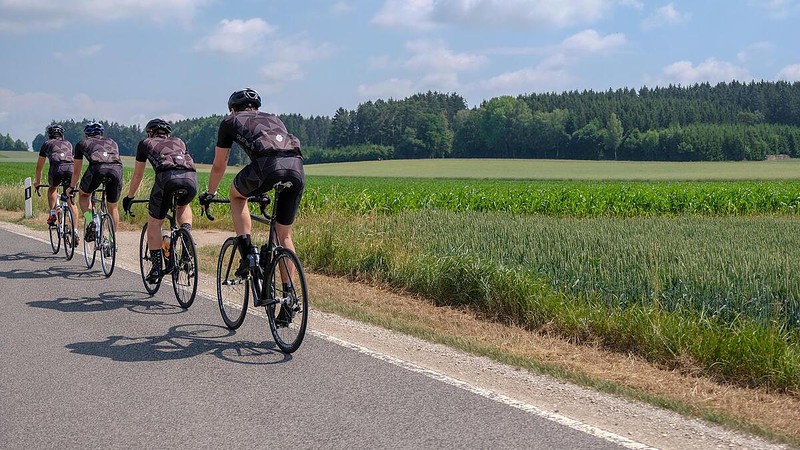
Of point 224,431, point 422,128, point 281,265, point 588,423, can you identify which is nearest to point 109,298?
point 281,265

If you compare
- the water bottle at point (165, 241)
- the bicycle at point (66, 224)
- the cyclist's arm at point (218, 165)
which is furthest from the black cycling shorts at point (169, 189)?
the bicycle at point (66, 224)

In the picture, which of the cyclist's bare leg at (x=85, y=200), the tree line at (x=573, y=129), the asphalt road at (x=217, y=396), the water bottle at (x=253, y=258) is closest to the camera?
the asphalt road at (x=217, y=396)

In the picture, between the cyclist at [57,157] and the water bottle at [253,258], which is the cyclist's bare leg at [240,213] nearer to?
Result: the water bottle at [253,258]

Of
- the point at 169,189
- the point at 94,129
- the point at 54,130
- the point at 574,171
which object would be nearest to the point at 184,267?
the point at 169,189

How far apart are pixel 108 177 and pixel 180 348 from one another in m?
5.39

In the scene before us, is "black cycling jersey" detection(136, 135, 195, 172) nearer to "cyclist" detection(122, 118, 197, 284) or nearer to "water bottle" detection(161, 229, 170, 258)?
"cyclist" detection(122, 118, 197, 284)

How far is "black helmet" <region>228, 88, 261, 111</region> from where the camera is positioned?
665 centimetres

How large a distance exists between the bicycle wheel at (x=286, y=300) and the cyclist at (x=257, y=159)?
243 millimetres

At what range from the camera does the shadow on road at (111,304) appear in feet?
27.0

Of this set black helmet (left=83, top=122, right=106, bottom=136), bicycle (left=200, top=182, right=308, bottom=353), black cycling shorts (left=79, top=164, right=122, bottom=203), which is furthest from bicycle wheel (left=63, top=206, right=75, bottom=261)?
bicycle (left=200, top=182, right=308, bottom=353)

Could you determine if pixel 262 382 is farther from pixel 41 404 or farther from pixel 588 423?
pixel 588 423

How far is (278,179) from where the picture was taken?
623 cm

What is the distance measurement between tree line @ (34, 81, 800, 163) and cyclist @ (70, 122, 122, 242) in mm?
82361

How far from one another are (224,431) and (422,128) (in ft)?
378
